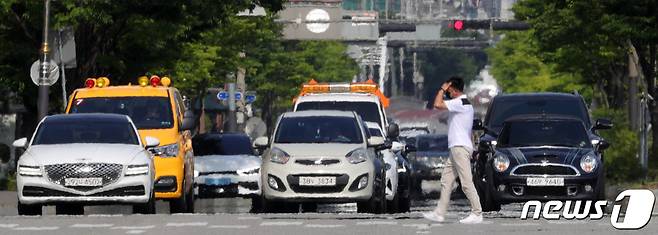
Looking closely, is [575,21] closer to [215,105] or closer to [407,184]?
[407,184]

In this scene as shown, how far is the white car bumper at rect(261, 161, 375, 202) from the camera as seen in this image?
27.8m

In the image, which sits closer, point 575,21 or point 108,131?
point 108,131

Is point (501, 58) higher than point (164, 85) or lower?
lower

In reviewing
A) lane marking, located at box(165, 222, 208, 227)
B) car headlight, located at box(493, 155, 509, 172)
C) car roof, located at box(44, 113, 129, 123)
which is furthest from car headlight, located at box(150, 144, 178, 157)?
lane marking, located at box(165, 222, 208, 227)

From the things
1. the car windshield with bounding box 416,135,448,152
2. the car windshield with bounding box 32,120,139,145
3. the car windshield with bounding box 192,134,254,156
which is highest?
the car windshield with bounding box 32,120,139,145

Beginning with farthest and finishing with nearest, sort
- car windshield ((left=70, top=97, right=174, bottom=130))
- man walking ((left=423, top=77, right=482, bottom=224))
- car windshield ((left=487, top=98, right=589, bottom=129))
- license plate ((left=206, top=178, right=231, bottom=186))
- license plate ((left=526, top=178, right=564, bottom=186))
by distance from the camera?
license plate ((left=206, top=178, right=231, bottom=186)), car windshield ((left=487, top=98, right=589, bottom=129)), car windshield ((left=70, top=97, right=174, bottom=130)), license plate ((left=526, top=178, right=564, bottom=186)), man walking ((left=423, top=77, right=482, bottom=224))

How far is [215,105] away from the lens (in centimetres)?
9094

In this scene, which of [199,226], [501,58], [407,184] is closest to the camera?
[199,226]

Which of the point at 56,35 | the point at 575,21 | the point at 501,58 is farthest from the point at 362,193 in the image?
the point at 501,58

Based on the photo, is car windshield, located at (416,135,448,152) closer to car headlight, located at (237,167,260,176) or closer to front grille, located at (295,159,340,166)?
car headlight, located at (237,167,260,176)

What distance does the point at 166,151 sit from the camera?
1154 inches

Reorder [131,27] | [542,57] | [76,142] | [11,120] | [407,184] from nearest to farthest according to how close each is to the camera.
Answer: [76,142]
[407,184]
[131,27]
[542,57]
[11,120]

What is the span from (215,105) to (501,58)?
4583 cm

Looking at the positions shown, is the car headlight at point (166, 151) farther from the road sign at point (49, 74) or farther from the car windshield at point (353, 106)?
the road sign at point (49, 74)
